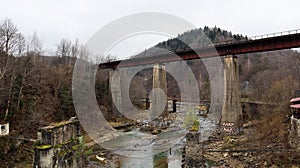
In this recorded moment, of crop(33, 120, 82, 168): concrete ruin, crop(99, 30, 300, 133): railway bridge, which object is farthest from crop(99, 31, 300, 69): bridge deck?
crop(33, 120, 82, 168): concrete ruin

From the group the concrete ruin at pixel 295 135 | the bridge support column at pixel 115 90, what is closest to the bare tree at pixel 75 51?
the bridge support column at pixel 115 90

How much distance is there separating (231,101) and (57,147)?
66.7 feet

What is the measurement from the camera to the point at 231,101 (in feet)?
75.9

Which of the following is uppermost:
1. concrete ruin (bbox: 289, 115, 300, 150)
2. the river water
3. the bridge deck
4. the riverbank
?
the bridge deck

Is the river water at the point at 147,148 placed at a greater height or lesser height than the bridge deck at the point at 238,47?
lesser

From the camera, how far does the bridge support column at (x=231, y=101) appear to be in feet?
75.4

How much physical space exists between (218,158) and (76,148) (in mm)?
12513

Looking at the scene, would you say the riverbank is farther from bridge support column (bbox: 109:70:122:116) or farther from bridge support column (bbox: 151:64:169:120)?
bridge support column (bbox: 109:70:122:116)

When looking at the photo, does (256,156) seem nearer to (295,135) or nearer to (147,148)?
(295,135)

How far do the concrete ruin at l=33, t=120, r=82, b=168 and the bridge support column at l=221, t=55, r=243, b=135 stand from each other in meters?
19.4

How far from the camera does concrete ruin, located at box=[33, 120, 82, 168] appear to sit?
503 cm

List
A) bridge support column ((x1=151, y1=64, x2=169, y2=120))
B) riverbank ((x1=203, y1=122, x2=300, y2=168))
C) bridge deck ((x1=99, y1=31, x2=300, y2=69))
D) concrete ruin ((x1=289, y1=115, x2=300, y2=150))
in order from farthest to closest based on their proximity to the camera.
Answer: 1. bridge support column ((x1=151, y1=64, x2=169, y2=120))
2. bridge deck ((x1=99, y1=31, x2=300, y2=69))
3. concrete ruin ((x1=289, y1=115, x2=300, y2=150))
4. riverbank ((x1=203, y1=122, x2=300, y2=168))

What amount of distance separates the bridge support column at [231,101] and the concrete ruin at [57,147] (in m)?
19.4

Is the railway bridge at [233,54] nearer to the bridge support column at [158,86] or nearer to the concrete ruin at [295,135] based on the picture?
the bridge support column at [158,86]
